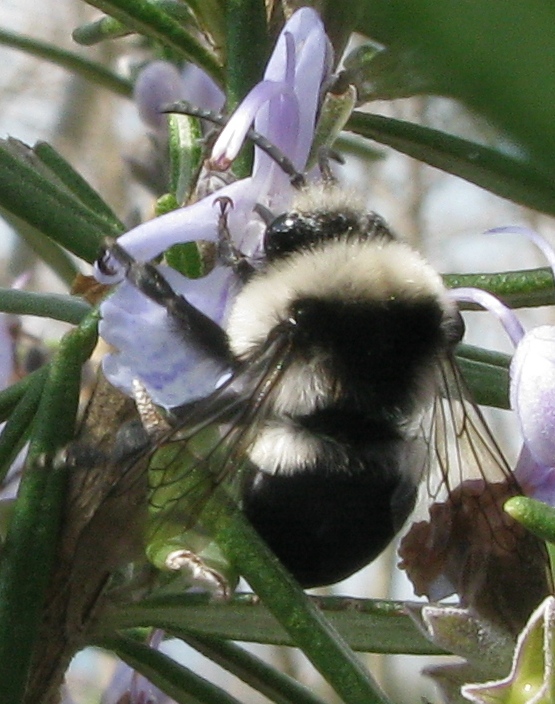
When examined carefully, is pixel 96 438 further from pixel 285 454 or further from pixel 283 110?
pixel 283 110

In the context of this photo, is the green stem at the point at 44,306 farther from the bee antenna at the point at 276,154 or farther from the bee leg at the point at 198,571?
the bee leg at the point at 198,571

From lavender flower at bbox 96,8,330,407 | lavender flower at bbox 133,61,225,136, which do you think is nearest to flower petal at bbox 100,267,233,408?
lavender flower at bbox 96,8,330,407

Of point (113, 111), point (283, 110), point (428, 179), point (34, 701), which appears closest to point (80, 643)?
point (34, 701)

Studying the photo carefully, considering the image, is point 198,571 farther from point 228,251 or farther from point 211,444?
point 228,251

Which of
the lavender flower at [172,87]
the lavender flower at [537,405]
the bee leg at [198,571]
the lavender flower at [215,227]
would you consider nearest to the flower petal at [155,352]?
the lavender flower at [215,227]

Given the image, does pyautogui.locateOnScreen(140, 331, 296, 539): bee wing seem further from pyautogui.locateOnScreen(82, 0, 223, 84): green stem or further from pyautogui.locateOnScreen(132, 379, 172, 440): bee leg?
pyautogui.locateOnScreen(82, 0, 223, 84): green stem
